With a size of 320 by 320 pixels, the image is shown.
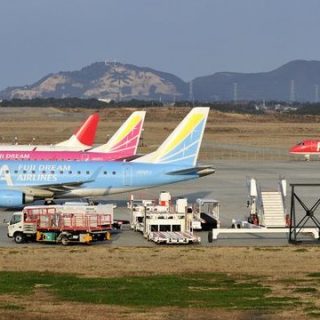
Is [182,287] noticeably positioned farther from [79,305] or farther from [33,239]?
[33,239]

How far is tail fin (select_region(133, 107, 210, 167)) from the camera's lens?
64.0 m

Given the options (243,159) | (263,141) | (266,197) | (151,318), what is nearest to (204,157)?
(243,159)

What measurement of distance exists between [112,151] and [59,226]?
109ft

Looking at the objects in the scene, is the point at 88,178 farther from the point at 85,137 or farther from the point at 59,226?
the point at 85,137

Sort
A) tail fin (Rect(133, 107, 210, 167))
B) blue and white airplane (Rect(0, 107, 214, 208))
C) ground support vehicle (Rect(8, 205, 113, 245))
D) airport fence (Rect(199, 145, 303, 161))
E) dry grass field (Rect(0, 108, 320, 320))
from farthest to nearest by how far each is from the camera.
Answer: airport fence (Rect(199, 145, 303, 161)) < tail fin (Rect(133, 107, 210, 167)) < blue and white airplane (Rect(0, 107, 214, 208)) < ground support vehicle (Rect(8, 205, 113, 245)) < dry grass field (Rect(0, 108, 320, 320))

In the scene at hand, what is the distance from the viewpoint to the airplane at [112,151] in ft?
249

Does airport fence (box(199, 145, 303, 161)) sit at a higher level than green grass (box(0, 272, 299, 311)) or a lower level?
higher

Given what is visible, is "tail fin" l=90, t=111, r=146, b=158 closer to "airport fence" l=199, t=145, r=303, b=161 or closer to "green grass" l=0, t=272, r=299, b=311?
"airport fence" l=199, t=145, r=303, b=161

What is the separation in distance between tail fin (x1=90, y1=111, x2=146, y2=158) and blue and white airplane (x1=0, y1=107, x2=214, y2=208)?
772 inches

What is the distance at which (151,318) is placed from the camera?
1227 inches

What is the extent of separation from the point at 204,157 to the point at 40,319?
95.5 m

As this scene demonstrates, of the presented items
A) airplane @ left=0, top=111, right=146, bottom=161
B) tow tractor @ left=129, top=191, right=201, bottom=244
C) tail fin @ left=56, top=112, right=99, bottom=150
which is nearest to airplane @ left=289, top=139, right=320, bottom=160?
tail fin @ left=56, top=112, right=99, bottom=150

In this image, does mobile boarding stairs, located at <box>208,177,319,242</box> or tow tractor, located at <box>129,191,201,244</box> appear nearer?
tow tractor, located at <box>129,191,201,244</box>

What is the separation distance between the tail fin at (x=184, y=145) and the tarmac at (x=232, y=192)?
13.5ft
